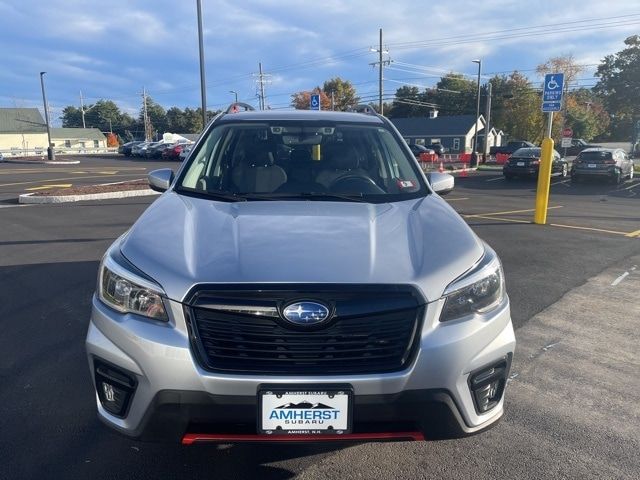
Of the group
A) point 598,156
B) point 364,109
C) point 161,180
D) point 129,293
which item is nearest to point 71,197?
point 364,109

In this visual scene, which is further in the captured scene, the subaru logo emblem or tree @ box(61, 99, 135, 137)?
tree @ box(61, 99, 135, 137)

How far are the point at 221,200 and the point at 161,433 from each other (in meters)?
1.47

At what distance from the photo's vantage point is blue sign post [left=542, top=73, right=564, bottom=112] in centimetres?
1095

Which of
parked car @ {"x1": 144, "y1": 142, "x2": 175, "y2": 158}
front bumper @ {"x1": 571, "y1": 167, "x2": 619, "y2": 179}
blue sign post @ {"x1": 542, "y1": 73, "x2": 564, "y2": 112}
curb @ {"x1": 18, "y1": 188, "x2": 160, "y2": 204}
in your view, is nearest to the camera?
blue sign post @ {"x1": 542, "y1": 73, "x2": 564, "y2": 112}

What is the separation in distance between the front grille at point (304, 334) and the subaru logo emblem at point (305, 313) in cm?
2

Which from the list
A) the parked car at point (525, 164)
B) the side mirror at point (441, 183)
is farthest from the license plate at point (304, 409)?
the parked car at point (525, 164)

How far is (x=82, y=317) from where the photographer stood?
16.0 ft

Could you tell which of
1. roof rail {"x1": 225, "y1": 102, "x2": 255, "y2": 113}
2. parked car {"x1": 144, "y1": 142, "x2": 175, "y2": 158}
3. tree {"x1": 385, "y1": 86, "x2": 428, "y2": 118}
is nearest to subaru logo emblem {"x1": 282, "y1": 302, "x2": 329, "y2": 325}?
roof rail {"x1": 225, "y1": 102, "x2": 255, "y2": 113}

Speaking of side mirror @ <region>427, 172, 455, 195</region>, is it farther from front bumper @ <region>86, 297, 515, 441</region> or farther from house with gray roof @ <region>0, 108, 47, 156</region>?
house with gray roof @ <region>0, 108, 47, 156</region>

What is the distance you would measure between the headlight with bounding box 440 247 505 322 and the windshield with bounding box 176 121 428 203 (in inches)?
38.6

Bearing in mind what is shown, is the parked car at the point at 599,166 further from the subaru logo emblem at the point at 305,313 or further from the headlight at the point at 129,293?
the headlight at the point at 129,293

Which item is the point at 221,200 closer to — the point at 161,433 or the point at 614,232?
the point at 161,433

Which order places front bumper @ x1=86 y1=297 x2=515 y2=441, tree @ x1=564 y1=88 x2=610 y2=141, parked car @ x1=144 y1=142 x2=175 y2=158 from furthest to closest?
tree @ x1=564 y1=88 x2=610 y2=141, parked car @ x1=144 y1=142 x2=175 y2=158, front bumper @ x1=86 y1=297 x2=515 y2=441

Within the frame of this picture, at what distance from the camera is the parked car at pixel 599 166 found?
22.2 metres
